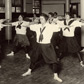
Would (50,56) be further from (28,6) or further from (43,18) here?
(28,6)

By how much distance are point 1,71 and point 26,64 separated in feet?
2.50

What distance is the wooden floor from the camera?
392 cm

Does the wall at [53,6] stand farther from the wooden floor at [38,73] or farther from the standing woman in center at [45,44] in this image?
the standing woman in center at [45,44]

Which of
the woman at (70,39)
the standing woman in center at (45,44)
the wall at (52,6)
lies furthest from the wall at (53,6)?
the standing woman in center at (45,44)

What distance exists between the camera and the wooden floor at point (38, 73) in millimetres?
3920

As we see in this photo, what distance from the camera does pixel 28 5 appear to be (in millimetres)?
11891

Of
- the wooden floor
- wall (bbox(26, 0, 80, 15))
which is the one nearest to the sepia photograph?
the wooden floor

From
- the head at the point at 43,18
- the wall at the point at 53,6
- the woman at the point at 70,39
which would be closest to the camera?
the head at the point at 43,18

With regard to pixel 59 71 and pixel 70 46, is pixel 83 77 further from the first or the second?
pixel 70 46

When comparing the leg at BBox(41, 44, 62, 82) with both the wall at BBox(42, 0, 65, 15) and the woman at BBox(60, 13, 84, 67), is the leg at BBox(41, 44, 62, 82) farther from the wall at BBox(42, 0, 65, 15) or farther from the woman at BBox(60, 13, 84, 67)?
the wall at BBox(42, 0, 65, 15)

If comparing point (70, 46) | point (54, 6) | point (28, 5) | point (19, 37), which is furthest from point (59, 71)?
point (54, 6)

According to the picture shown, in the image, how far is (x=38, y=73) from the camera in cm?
444

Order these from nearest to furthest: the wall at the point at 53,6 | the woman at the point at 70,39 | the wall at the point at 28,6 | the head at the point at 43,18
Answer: the head at the point at 43,18
the woman at the point at 70,39
the wall at the point at 28,6
the wall at the point at 53,6

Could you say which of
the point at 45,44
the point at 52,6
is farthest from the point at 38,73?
the point at 52,6
